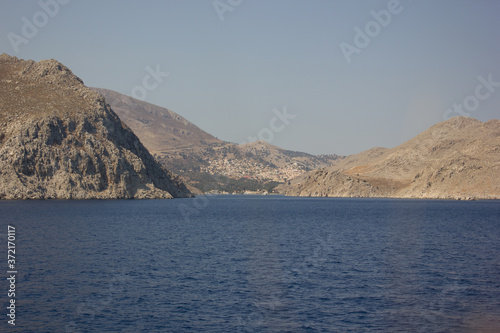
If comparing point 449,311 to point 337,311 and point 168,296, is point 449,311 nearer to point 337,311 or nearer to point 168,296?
point 337,311

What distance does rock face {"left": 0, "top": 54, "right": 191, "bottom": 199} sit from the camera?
134 meters

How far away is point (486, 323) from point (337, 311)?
8931 mm

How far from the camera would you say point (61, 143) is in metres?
144

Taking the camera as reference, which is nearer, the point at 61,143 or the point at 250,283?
the point at 250,283

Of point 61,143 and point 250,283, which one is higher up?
point 61,143

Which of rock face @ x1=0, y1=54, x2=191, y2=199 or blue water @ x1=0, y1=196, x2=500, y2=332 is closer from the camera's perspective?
blue water @ x1=0, y1=196, x2=500, y2=332

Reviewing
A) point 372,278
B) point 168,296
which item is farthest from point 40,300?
point 372,278

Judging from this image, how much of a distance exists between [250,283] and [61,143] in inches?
4932

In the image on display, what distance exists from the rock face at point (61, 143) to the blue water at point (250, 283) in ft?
252

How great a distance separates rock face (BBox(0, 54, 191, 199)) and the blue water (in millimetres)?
76757

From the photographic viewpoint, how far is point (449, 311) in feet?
94.8

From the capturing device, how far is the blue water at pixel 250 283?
1059 inches

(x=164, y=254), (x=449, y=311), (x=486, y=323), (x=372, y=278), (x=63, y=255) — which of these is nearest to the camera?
(x=486, y=323)

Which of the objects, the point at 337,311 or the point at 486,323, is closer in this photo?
the point at 486,323
